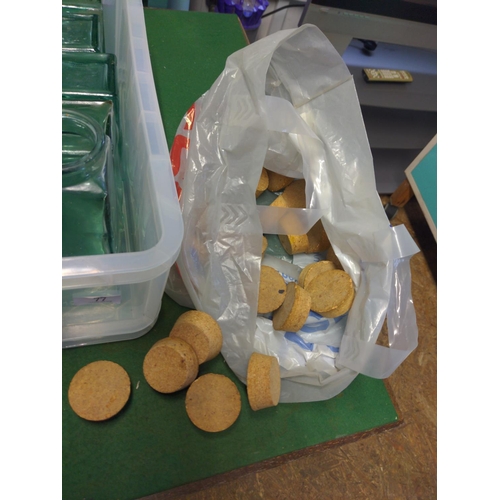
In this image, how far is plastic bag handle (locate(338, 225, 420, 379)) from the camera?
2.24ft

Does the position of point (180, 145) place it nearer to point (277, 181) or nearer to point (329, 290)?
point (277, 181)

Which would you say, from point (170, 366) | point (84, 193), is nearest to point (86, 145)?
point (84, 193)

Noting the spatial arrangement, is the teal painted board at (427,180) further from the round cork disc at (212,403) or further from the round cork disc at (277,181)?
the round cork disc at (212,403)

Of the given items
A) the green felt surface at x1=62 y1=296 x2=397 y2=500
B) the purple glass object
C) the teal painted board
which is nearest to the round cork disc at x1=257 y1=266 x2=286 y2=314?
the green felt surface at x1=62 y1=296 x2=397 y2=500

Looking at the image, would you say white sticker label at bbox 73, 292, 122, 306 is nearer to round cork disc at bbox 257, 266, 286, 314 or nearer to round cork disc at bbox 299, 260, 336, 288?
round cork disc at bbox 257, 266, 286, 314

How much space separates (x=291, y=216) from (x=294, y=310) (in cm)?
16

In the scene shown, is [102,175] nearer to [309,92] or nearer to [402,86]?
[309,92]

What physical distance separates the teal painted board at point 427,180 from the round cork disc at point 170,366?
3.10 feet

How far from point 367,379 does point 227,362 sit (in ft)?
0.89

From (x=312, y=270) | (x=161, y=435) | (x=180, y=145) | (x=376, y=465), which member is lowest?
(x=376, y=465)

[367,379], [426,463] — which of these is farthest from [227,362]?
[426,463]

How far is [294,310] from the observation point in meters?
0.69

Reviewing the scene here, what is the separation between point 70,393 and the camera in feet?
1.92

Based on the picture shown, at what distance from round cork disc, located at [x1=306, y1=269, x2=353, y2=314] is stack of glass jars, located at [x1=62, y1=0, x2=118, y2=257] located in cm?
35
